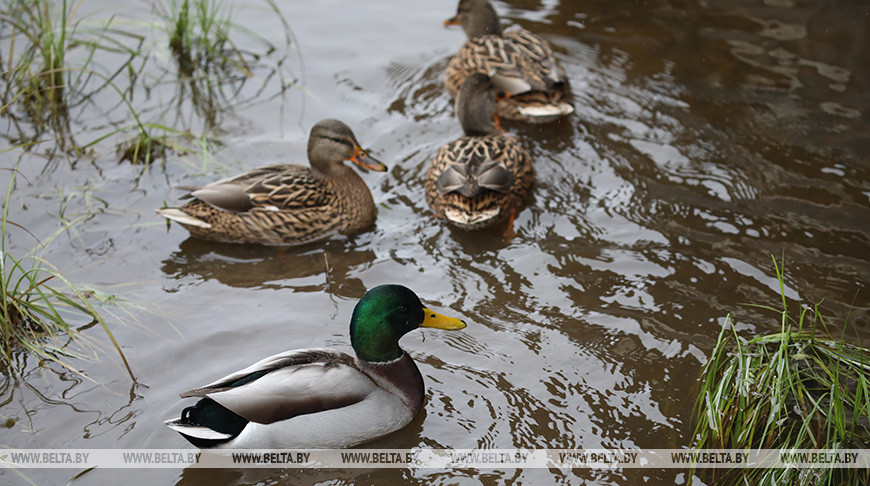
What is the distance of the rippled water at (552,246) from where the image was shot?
15.1 feet

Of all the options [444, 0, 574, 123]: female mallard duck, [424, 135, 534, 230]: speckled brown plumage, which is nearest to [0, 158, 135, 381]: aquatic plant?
[424, 135, 534, 230]: speckled brown plumage

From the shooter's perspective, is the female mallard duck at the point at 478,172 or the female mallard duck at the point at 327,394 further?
the female mallard duck at the point at 478,172

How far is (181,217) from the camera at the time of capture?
5875mm

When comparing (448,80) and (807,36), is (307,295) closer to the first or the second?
(448,80)

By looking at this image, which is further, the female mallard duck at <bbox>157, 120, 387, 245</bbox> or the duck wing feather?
the female mallard duck at <bbox>157, 120, 387, 245</bbox>

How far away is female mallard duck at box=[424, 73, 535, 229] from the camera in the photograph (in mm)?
6008

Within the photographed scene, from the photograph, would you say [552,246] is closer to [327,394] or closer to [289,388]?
[327,394]

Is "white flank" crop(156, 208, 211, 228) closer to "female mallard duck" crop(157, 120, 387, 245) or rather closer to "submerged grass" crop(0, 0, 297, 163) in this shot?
"female mallard duck" crop(157, 120, 387, 245)

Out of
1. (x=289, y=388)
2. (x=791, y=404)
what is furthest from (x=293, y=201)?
(x=791, y=404)

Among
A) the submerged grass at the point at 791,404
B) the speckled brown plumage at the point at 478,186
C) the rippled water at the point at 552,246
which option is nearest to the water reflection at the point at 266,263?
the rippled water at the point at 552,246

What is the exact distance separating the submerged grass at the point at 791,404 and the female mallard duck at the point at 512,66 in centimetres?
347

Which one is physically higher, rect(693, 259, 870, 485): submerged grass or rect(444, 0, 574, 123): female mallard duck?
rect(444, 0, 574, 123): female mallard duck

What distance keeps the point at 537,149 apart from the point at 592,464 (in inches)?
135

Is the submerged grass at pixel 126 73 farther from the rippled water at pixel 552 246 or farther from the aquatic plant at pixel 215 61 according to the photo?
the rippled water at pixel 552 246
